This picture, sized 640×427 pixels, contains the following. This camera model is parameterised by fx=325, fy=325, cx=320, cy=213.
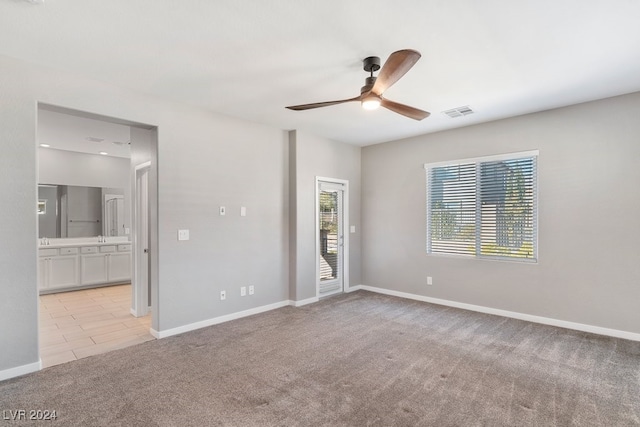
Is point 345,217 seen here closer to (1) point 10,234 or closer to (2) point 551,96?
(2) point 551,96

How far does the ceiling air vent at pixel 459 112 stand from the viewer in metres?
4.08

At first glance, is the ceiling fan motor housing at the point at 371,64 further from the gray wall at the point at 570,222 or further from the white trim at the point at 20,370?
the white trim at the point at 20,370

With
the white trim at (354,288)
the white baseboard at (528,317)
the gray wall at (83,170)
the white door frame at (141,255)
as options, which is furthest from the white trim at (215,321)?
the gray wall at (83,170)

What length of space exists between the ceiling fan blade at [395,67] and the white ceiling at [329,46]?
31 cm

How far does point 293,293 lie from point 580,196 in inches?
157

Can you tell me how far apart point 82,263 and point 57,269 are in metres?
0.37

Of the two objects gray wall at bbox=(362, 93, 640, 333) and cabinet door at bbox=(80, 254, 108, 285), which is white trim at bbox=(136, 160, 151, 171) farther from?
gray wall at bbox=(362, 93, 640, 333)

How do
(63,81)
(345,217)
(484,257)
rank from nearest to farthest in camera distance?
(63,81)
(484,257)
(345,217)

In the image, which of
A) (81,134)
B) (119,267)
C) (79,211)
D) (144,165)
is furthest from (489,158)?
(79,211)

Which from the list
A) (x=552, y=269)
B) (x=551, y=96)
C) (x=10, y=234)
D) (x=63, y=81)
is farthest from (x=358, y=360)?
(x=63, y=81)

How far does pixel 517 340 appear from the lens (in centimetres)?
360

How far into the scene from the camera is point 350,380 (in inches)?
107

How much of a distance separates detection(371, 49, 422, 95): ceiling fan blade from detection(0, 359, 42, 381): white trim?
375cm

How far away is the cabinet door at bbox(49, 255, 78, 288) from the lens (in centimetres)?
576
